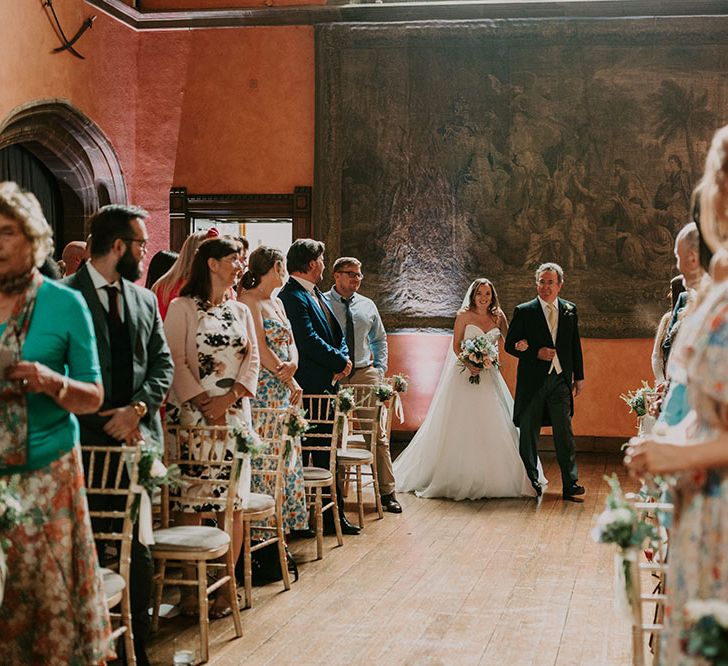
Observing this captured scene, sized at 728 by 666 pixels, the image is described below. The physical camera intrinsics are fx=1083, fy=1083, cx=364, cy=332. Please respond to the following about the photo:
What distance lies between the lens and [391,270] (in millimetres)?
11641

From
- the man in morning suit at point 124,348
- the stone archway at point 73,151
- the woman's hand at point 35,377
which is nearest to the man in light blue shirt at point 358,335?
the stone archway at point 73,151

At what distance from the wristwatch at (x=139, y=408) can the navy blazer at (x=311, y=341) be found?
287 cm

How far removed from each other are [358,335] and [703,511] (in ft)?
20.3

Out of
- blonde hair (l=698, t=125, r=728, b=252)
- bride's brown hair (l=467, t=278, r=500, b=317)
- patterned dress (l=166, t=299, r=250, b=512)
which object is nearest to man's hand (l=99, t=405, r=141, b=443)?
patterned dress (l=166, t=299, r=250, b=512)

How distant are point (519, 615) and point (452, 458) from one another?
3.68m

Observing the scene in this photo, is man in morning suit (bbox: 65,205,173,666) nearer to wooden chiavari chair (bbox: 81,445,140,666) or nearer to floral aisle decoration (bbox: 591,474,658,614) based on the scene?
wooden chiavari chair (bbox: 81,445,140,666)

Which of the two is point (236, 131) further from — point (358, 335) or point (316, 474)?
point (316, 474)

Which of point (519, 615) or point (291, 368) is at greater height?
point (291, 368)

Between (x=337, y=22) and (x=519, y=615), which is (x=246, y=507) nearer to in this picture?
(x=519, y=615)

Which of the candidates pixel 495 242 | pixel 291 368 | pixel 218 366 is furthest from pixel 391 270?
pixel 218 366

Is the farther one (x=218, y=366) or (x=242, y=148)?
(x=242, y=148)

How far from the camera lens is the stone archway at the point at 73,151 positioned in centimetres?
999

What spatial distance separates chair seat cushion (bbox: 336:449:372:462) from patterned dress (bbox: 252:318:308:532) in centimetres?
103

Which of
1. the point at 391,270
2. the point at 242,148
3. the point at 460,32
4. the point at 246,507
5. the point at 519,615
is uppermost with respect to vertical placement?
the point at 460,32
